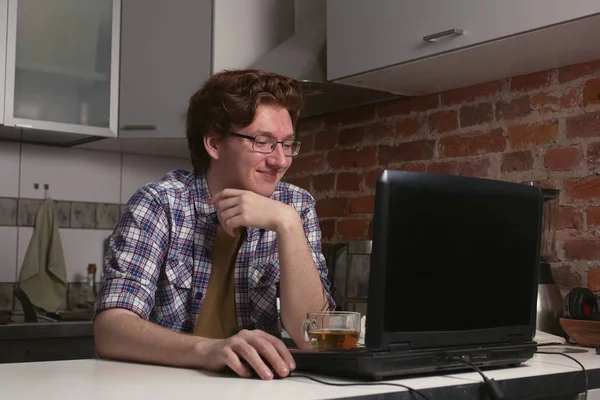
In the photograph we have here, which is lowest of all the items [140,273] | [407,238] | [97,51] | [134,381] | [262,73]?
[134,381]

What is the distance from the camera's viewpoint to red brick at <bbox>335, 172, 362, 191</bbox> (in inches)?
116

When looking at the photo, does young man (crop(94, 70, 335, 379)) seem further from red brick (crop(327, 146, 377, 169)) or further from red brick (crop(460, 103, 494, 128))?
red brick (crop(327, 146, 377, 169))

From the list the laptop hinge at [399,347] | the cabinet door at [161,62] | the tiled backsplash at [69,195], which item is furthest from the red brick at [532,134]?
the tiled backsplash at [69,195]

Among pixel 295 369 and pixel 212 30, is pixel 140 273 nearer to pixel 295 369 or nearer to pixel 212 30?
pixel 295 369

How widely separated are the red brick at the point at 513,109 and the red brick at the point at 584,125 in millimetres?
151

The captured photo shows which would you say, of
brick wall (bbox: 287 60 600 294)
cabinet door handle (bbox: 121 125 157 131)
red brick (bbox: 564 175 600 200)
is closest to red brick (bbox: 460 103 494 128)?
brick wall (bbox: 287 60 600 294)

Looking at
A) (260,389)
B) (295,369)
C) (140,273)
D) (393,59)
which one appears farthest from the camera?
(393,59)

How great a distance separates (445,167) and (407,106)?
0.93 feet

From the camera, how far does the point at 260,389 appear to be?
113 cm

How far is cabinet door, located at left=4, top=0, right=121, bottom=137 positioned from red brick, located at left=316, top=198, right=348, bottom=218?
2.71 ft

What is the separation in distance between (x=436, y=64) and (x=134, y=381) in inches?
56.9

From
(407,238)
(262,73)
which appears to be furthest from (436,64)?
(407,238)

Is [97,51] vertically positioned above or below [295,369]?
above

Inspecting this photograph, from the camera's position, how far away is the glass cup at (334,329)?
1389 mm
